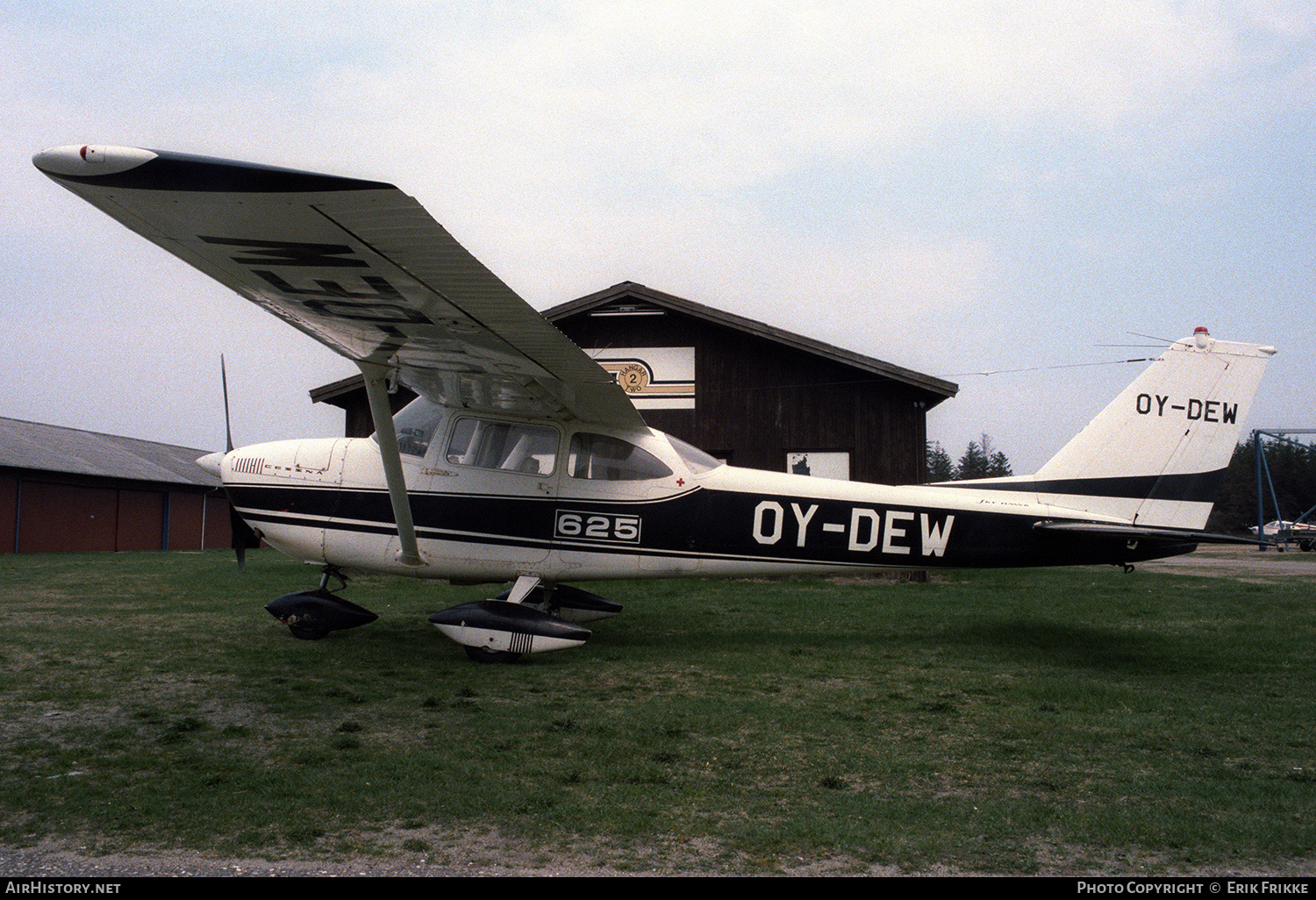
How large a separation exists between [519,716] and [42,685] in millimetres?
3302

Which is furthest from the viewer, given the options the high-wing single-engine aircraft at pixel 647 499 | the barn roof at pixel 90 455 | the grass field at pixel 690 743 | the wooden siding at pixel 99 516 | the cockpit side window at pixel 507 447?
the barn roof at pixel 90 455

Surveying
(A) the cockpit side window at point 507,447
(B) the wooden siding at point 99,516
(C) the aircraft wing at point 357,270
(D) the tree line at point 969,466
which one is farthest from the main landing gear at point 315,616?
(D) the tree line at point 969,466

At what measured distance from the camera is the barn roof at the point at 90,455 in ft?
86.9

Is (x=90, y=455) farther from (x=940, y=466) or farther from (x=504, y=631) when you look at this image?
(x=940, y=466)

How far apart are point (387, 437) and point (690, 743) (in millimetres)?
Answer: 3680

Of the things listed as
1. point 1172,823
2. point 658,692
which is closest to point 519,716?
point 658,692

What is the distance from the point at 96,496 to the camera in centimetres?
2817

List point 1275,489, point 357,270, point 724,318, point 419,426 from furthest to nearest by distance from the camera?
point 1275,489
point 724,318
point 419,426
point 357,270

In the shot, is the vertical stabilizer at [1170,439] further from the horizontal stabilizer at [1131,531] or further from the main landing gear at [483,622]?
the main landing gear at [483,622]

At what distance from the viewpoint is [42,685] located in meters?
5.61

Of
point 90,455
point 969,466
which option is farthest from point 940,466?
point 90,455

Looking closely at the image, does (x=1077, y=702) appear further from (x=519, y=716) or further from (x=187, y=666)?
(x=187, y=666)

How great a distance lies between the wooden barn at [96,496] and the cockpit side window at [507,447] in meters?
19.1

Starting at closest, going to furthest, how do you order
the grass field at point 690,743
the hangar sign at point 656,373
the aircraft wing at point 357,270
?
the grass field at point 690,743 → the aircraft wing at point 357,270 → the hangar sign at point 656,373
